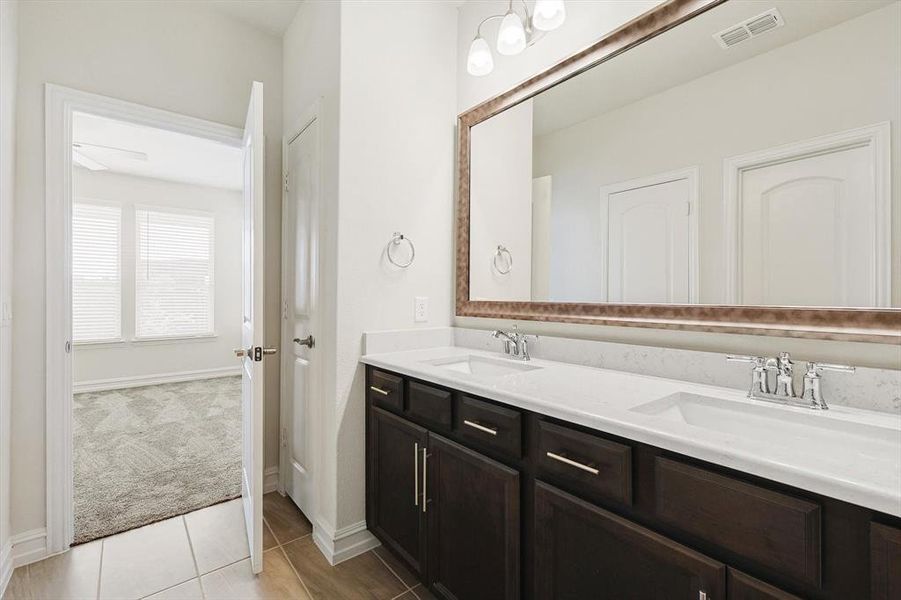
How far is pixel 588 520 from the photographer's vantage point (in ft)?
3.26

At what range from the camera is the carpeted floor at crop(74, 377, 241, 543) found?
224cm

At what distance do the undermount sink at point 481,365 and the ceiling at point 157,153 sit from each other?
2575 millimetres

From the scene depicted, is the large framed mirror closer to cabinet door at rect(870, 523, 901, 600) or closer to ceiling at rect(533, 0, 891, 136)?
ceiling at rect(533, 0, 891, 136)

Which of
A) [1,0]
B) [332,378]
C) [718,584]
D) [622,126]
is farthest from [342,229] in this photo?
[718,584]

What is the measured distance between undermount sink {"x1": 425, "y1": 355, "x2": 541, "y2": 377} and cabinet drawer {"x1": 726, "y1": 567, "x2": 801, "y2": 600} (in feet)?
3.07

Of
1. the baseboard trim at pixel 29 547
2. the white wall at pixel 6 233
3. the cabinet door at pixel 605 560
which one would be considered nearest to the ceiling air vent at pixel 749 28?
the cabinet door at pixel 605 560

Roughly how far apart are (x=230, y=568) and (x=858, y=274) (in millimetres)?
2465

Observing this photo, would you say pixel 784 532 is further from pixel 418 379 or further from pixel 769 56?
pixel 769 56

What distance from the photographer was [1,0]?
5.16 ft

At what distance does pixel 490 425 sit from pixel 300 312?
4.55 feet

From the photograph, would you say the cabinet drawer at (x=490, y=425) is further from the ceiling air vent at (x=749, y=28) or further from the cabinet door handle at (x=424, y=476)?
the ceiling air vent at (x=749, y=28)

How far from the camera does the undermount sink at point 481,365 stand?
171cm

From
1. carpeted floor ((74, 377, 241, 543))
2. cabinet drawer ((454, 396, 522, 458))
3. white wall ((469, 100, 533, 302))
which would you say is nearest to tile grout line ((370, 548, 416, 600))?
cabinet drawer ((454, 396, 522, 458))

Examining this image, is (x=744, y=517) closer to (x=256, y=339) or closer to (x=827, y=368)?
(x=827, y=368)
